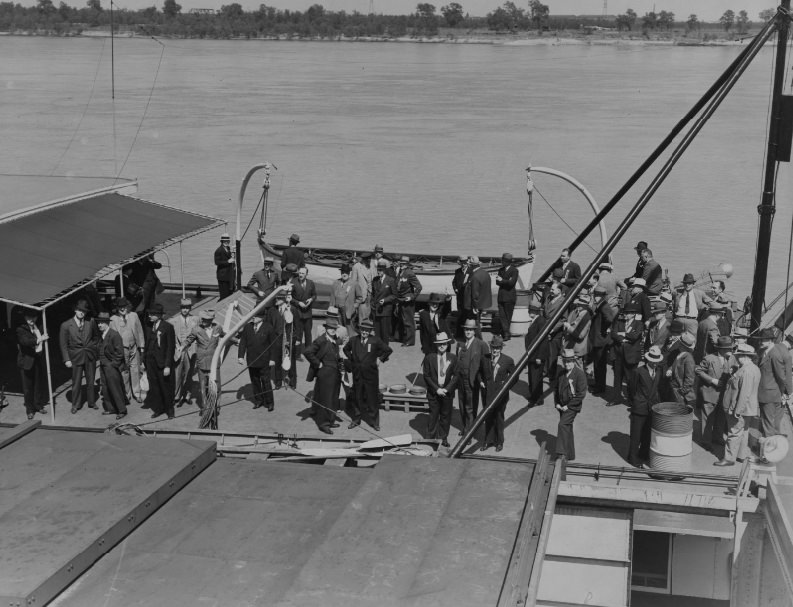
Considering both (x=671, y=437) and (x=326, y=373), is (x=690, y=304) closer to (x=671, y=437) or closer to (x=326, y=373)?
(x=671, y=437)

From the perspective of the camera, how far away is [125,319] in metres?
14.1

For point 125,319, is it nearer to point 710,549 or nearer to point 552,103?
point 710,549

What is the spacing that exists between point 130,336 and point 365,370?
11.1ft

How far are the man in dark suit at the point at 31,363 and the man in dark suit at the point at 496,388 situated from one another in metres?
5.84

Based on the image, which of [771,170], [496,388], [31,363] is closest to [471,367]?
[496,388]

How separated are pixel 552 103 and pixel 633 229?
4123 centimetres

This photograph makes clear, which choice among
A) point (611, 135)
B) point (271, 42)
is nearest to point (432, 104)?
point (611, 135)

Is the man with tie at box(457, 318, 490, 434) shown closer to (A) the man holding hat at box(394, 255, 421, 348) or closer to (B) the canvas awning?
(A) the man holding hat at box(394, 255, 421, 348)

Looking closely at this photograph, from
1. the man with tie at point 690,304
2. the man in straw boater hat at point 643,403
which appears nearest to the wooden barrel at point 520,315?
the man with tie at point 690,304

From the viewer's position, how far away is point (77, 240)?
16.8 metres

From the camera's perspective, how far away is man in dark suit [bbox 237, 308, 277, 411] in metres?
13.7

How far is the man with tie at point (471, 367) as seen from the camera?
1266 centimetres

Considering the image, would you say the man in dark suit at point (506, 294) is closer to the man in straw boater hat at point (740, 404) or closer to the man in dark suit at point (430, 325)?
the man in dark suit at point (430, 325)

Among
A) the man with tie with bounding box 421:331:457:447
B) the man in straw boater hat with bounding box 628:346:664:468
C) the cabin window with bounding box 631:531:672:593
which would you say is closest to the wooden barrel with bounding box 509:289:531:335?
the man with tie with bounding box 421:331:457:447
